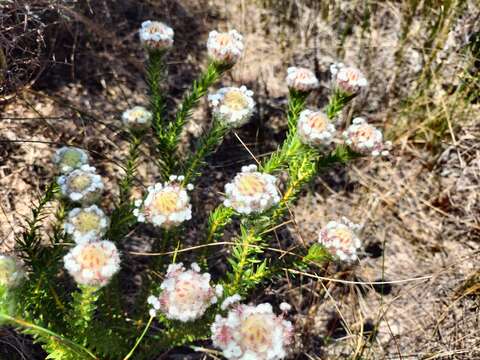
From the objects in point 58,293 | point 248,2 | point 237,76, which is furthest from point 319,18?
point 58,293

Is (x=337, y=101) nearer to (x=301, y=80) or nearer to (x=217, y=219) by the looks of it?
(x=301, y=80)

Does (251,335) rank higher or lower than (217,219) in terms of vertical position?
higher

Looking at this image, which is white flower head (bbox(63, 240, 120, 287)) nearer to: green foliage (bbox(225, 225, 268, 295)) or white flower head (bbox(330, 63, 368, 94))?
green foliage (bbox(225, 225, 268, 295))

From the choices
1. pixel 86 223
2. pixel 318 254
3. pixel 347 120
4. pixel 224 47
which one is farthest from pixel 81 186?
pixel 347 120

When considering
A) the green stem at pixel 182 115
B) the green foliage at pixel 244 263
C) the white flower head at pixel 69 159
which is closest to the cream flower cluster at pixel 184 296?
the green foliage at pixel 244 263

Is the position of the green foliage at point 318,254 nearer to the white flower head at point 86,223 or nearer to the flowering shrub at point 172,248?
the flowering shrub at point 172,248

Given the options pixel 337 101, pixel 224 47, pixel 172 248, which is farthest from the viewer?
pixel 172 248
